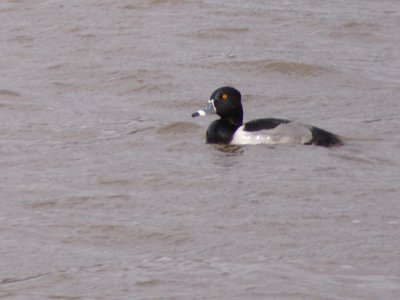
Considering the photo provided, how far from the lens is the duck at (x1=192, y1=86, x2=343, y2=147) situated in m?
11.6

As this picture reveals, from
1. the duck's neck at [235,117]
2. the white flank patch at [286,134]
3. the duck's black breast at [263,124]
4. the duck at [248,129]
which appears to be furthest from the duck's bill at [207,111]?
the white flank patch at [286,134]

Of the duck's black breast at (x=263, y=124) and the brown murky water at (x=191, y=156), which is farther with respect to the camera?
the duck's black breast at (x=263, y=124)

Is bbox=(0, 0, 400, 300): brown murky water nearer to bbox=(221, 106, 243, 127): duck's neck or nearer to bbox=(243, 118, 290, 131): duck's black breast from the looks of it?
bbox=(243, 118, 290, 131): duck's black breast

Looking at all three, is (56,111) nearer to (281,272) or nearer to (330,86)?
(330,86)

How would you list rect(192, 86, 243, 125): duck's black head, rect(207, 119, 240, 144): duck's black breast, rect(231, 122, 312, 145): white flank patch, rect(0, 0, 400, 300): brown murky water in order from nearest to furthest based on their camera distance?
rect(0, 0, 400, 300): brown murky water
rect(231, 122, 312, 145): white flank patch
rect(207, 119, 240, 144): duck's black breast
rect(192, 86, 243, 125): duck's black head

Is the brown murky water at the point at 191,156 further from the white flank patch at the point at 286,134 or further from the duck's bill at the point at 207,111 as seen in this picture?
the duck's bill at the point at 207,111

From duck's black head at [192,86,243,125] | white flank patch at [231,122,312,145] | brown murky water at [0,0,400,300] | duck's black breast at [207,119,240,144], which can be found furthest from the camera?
duck's black head at [192,86,243,125]

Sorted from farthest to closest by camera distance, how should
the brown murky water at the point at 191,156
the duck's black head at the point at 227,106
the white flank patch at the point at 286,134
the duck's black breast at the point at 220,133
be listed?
1. the duck's black head at the point at 227,106
2. the duck's black breast at the point at 220,133
3. the white flank patch at the point at 286,134
4. the brown murky water at the point at 191,156

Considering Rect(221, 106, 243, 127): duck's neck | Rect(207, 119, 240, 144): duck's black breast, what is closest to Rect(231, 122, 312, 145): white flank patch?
Rect(207, 119, 240, 144): duck's black breast

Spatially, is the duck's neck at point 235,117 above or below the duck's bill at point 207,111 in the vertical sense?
below

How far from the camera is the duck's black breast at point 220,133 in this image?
11977mm

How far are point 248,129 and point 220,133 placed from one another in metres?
0.28

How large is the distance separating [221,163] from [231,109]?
1.06 m

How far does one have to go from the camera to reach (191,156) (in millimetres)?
11477
